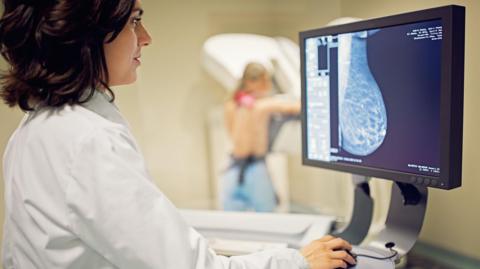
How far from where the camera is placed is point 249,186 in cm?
291

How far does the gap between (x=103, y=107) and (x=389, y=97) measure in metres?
0.57

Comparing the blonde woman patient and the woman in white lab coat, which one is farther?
the blonde woman patient

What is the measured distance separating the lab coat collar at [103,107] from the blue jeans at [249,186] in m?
2.06

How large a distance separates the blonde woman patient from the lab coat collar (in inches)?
80.7

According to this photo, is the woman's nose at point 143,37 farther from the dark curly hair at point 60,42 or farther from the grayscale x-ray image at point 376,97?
the grayscale x-ray image at point 376,97

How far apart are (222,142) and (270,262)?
2128mm

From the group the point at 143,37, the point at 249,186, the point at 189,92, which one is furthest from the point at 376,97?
the point at 249,186

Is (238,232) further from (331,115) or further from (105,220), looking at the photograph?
(105,220)

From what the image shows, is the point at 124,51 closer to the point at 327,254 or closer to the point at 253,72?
the point at 327,254

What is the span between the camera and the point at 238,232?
4.06 ft

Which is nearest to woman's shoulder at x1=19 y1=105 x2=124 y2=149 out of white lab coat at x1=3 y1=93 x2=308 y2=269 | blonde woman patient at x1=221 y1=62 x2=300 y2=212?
white lab coat at x1=3 y1=93 x2=308 y2=269

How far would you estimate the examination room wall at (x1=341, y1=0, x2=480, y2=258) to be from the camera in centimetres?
109

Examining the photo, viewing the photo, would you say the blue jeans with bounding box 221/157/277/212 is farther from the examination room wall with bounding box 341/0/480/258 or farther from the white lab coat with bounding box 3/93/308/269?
the white lab coat with bounding box 3/93/308/269

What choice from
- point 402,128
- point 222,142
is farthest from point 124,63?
point 222,142
